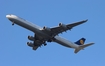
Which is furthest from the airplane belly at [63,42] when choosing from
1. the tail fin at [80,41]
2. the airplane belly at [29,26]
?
the tail fin at [80,41]

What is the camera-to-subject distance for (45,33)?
64.8m

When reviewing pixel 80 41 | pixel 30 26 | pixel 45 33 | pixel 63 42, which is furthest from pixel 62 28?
pixel 80 41

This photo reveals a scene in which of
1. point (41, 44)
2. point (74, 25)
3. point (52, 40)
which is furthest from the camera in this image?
point (41, 44)

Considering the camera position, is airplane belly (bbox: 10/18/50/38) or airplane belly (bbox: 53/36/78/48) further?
airplane belly (bbox: 53/36/78/48)

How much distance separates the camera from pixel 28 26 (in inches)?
2448

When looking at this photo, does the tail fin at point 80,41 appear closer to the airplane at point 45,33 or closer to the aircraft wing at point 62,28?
the airplane at point 45,33

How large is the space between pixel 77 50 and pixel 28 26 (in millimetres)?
17419

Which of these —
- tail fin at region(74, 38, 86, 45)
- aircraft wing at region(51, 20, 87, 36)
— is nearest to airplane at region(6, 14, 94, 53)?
aircraft wing at region(51, 20, 87, 36)

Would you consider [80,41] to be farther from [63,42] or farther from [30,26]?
[30,26]

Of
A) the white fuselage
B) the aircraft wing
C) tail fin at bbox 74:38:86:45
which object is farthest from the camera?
tail fin at bbox 74:38:86:45

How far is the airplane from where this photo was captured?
61625mm

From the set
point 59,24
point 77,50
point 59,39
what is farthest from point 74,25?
point 77,50

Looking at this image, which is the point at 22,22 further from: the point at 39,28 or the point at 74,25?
the point at 74,25

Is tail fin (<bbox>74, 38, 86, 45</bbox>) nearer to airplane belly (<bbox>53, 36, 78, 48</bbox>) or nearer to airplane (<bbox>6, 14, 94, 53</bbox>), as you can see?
airplane (<bbox>6, 14, 94, 53</bbox>)
